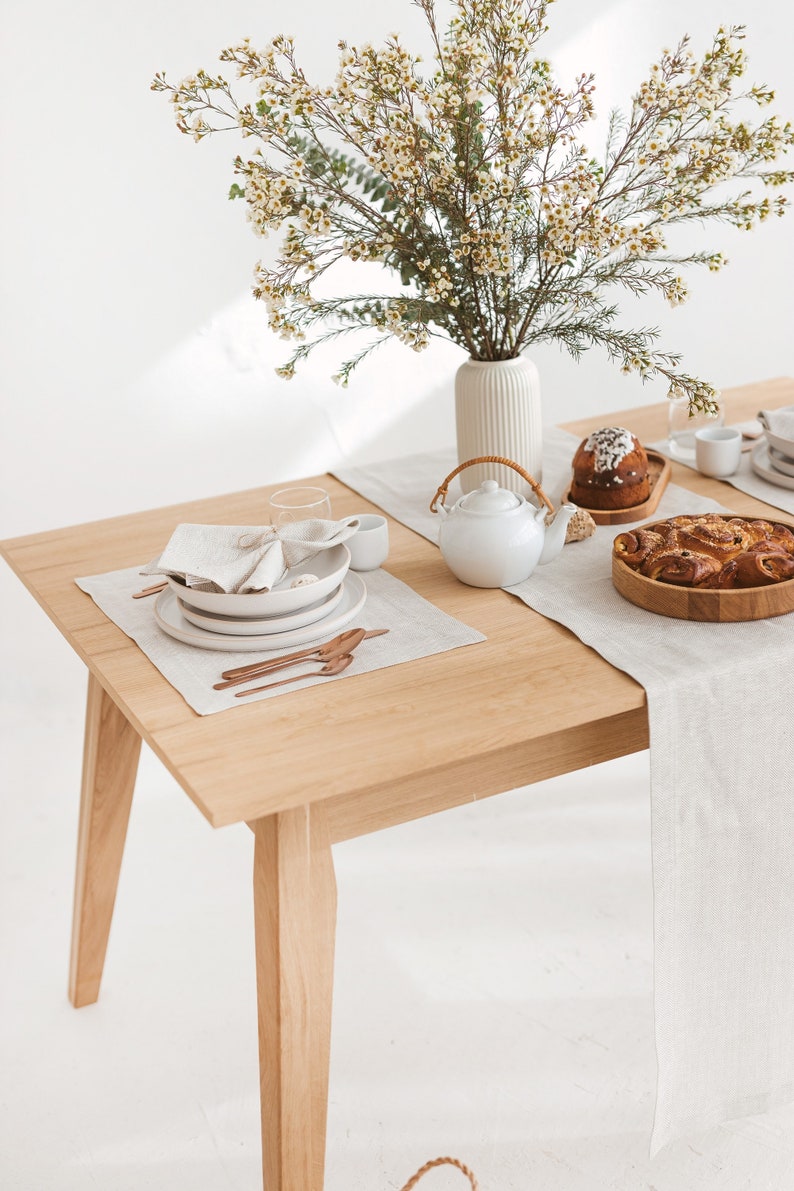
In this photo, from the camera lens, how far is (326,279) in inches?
142

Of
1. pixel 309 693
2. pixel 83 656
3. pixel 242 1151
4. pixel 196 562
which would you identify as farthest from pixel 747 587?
pixel 242 1151

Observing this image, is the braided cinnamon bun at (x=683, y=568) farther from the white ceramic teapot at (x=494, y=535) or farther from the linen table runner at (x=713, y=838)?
the white ceramic teapot at (x=494, y=535)

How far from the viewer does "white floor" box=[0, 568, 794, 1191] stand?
5.95 ft

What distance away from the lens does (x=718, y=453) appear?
6.48ft

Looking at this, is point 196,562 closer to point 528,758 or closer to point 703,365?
point 528,758

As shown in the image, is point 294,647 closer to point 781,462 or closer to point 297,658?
point 297,658

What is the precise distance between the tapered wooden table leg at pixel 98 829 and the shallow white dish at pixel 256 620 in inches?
15.5

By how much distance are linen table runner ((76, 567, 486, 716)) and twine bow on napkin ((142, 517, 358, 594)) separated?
84 mm

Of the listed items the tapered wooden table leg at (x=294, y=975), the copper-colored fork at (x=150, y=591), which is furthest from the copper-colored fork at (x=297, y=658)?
the copper-colored fork at (x=150, y=591)

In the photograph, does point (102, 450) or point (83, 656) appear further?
point (102, 450)

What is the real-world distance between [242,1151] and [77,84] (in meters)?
2.55

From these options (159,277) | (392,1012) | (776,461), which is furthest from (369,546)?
(159,277)

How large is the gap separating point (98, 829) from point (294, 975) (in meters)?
0.73

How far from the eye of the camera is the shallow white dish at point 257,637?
1512 millimetres
